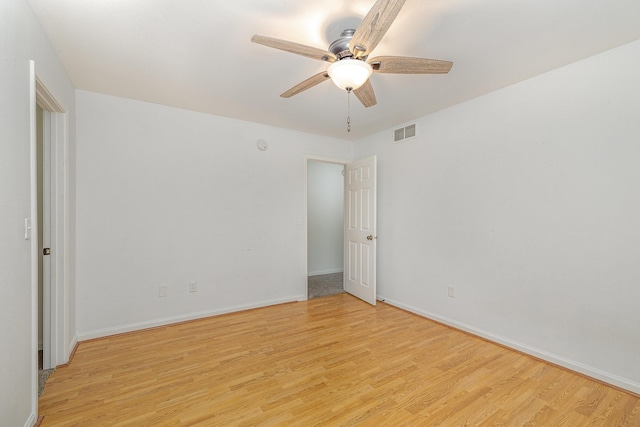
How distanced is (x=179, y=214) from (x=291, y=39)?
2.26 metres

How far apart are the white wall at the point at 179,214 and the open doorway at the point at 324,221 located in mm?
1484

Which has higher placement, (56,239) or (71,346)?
(56,239)

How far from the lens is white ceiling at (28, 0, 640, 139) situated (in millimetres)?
1613

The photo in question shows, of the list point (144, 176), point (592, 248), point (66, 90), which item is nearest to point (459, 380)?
point (592, 248)

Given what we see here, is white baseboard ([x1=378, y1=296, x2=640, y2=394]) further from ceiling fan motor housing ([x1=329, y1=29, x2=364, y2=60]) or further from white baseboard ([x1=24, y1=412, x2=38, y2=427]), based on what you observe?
white baseboard ([x1=24, y1=412, x2=38, y2=427])

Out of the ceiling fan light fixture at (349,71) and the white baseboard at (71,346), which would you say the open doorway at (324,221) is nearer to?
the white baseboard at (71,346)

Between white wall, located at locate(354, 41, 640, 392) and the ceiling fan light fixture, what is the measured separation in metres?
1.76

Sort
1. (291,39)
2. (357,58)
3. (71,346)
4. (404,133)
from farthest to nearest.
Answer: (404,133)
(71,346)
(291,39)
(357,58)

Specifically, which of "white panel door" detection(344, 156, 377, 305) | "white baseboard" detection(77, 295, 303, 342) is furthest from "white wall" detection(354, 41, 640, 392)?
"white baseboard" detection(77, 295, 303, 342)

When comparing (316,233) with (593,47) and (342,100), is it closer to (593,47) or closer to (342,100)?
(342,100)

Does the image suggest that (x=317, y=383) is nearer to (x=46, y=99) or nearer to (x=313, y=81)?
(x=313, y=81)

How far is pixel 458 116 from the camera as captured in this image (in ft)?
9.97

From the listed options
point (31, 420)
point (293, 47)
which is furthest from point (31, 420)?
point (293, 47)

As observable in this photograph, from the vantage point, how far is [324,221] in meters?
5.72
